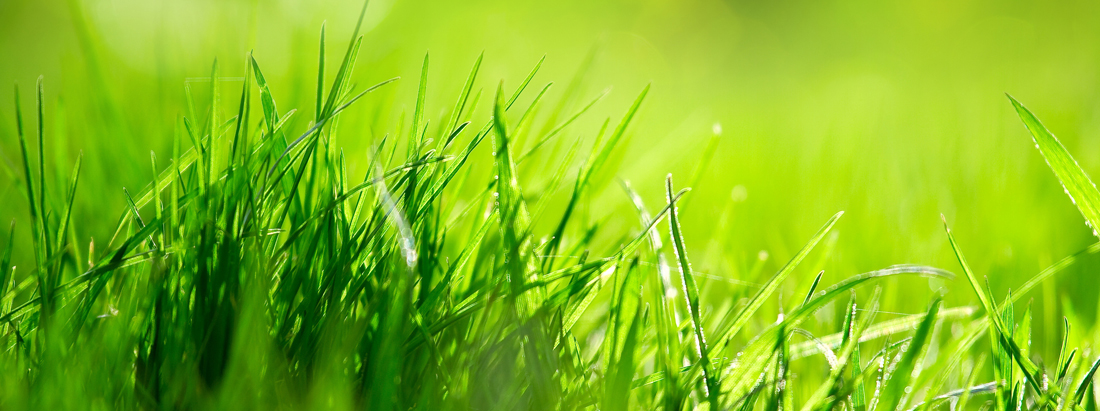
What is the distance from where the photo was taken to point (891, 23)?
5.84m

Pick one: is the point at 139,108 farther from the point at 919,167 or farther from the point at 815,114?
the point at 815,114

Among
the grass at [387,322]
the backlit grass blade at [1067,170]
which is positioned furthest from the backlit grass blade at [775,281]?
the backlit grass blade at [1067,170]

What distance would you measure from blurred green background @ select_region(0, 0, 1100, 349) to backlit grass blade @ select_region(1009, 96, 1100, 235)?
8 centimetres

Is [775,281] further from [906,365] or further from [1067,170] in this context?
[1067,170]

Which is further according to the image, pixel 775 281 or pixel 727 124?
pixel 727 124

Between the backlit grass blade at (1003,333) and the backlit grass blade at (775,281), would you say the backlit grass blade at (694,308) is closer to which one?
the backlit grass blade at (775,281)

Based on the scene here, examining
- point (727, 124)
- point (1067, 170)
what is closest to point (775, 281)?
point (1067, 170)

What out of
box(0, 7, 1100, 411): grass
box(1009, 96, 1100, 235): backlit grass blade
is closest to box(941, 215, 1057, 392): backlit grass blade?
box(0, 7, 1100, 411): grass

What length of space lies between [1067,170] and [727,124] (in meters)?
1.87

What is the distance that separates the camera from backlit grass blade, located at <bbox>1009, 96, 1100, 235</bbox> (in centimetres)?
47

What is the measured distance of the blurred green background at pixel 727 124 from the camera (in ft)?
2.91

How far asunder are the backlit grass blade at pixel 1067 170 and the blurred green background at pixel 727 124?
75 mm

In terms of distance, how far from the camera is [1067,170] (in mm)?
476

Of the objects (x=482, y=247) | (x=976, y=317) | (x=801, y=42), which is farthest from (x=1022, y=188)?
(x=801, y=42)
